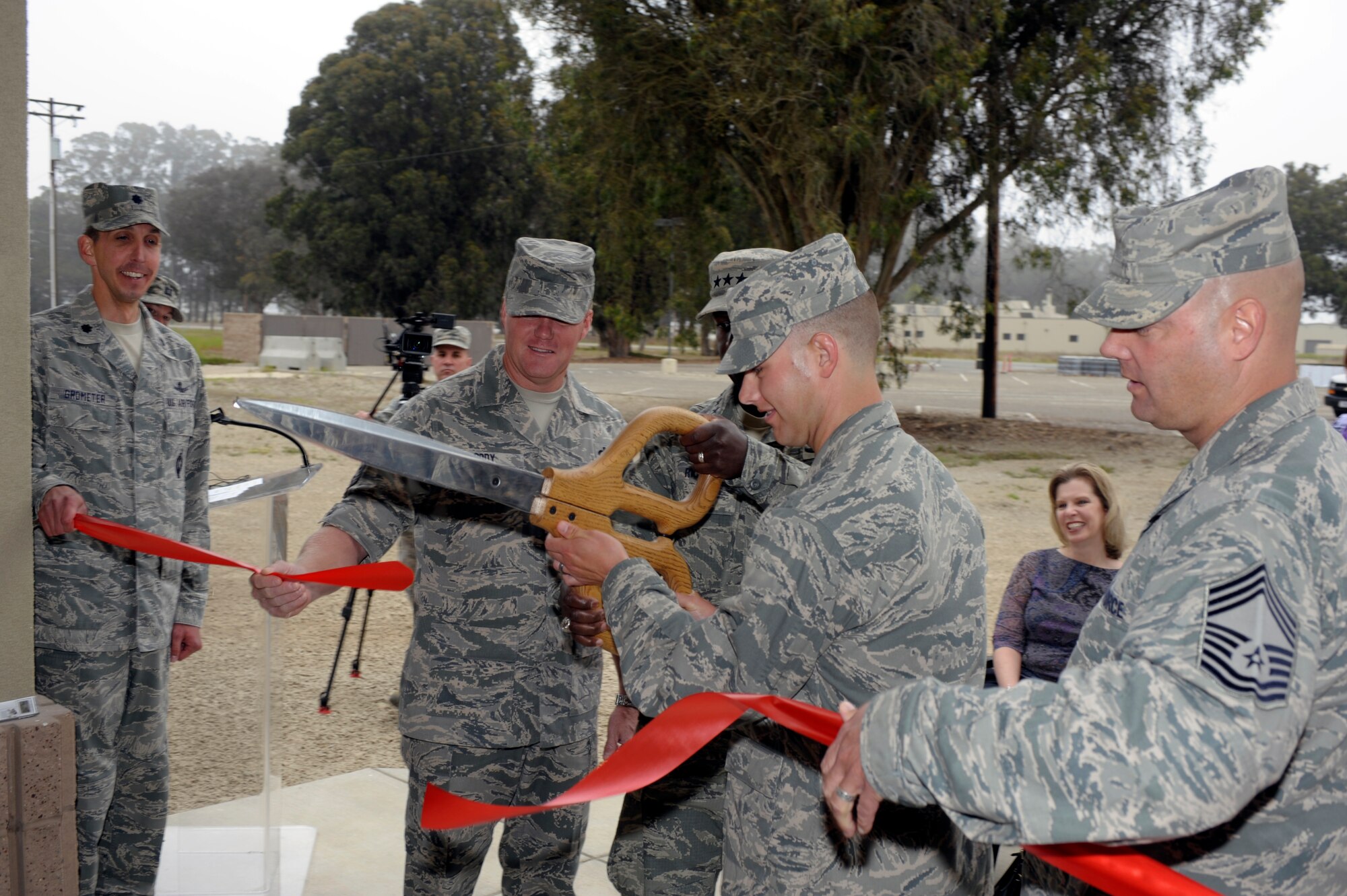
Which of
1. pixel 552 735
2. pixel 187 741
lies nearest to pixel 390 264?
pixel 187 741

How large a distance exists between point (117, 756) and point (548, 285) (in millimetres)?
2164

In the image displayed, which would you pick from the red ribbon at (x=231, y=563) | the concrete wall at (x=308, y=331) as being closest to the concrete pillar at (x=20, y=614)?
the red ribbon at (x=231, y=563)

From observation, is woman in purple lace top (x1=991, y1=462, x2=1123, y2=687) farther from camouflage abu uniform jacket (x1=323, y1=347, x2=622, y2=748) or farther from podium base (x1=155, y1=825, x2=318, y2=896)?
podium base (x1=155, y1=825, x2=318, y2=896)

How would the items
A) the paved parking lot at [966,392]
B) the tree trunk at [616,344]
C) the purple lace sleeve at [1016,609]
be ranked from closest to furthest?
the purple lace sleeve at [1016,609], the paved parking lot at [966,392], the tree trunk at [616,344]

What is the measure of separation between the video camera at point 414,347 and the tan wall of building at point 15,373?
137 inches

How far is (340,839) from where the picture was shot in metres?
4.61

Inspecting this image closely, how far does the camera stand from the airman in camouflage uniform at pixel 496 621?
3176mm

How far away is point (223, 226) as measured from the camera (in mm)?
74375

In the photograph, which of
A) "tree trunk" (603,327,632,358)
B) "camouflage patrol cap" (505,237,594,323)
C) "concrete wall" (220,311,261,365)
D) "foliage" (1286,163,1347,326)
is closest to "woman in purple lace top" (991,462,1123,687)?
"camouflage patrol cap" (505,237,594,323)

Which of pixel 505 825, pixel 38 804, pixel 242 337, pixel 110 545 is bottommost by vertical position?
pixel 505 825

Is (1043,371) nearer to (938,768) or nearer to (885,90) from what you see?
(885,90)

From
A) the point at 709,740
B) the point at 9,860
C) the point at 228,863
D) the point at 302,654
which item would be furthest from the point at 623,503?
the point at 302,654

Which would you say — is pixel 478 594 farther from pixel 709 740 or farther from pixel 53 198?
pixel 53 198

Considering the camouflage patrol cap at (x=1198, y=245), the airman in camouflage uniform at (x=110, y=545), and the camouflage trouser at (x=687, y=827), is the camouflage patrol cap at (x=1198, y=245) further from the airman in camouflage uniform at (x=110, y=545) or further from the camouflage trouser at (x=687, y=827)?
the airman in camouflage uniform at (x=110, y=545)
